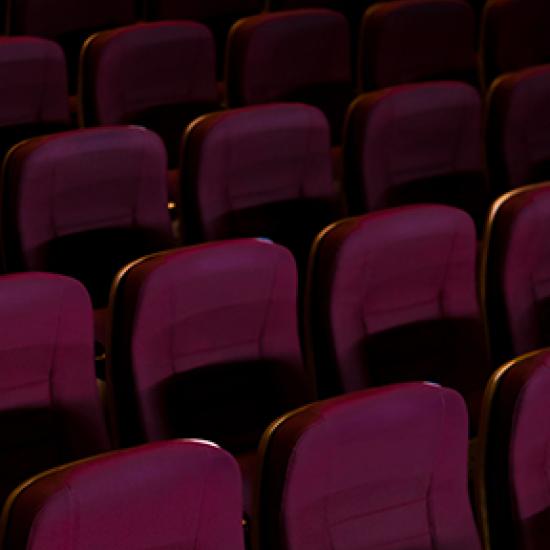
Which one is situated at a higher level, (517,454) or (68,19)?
(68,19)

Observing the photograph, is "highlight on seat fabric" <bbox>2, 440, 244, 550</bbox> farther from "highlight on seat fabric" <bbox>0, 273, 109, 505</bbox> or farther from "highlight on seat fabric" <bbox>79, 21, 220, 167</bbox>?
"highlight on seat fabric" <bbox>79, 21, 220, 167</bbox>

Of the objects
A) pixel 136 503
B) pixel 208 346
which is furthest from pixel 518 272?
pixel 136 503

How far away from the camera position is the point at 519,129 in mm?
1058

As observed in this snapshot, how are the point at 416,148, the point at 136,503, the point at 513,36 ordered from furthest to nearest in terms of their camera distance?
1. the point at 513,36
2. the point at 416,148
3. the point at 136,503

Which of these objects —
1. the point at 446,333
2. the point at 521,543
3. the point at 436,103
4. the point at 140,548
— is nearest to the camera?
the point at 140,548

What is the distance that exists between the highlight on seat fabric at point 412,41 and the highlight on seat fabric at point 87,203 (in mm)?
313

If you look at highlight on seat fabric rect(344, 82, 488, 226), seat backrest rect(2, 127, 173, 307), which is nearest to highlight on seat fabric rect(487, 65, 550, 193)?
highlight on seat fabric rect(344, 82, 488, 226)

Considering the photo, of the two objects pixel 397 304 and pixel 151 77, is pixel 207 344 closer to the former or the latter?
pixel 397 304

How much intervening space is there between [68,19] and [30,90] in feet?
0.64

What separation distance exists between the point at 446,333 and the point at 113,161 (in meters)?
0.23

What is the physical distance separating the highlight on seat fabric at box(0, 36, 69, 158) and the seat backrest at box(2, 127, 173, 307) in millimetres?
154

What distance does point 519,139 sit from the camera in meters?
1.06

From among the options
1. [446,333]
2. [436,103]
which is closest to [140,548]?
[446,333]

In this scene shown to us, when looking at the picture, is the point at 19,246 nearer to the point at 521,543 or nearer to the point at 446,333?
the point at 446,333
